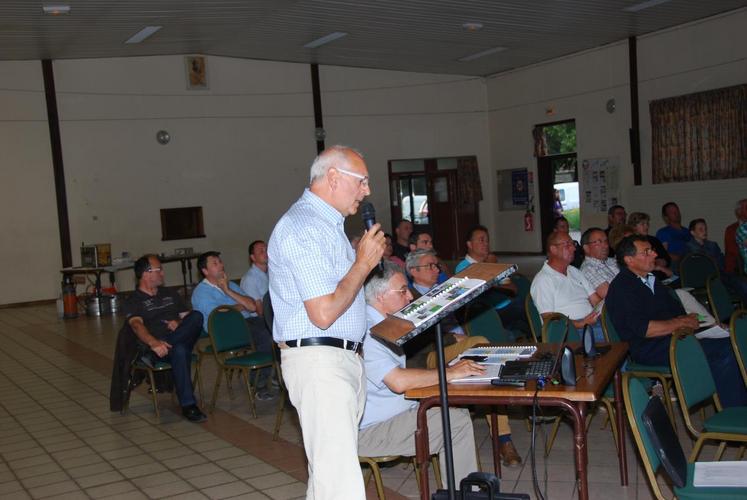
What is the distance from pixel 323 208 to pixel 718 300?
401 cm

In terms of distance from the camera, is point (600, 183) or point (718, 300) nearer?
point (718, 300)

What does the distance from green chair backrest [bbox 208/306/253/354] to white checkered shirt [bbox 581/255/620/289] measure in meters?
2.48

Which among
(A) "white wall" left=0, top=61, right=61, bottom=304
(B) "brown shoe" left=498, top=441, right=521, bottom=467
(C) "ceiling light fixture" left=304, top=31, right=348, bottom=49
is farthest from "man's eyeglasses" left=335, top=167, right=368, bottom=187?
(A) "white wall" left=0, top=61, right=61, bottom=304

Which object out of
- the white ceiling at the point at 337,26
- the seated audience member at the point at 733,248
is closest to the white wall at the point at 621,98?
the white ceiling at the point at 337,26

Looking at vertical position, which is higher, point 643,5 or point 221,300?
point 643,5

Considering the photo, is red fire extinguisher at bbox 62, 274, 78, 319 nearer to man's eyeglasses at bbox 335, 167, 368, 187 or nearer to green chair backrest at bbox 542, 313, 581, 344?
green chair backrest at bbox 542, 313, 581, 344

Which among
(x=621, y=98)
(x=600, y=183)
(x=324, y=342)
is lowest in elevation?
(x=324, y=342)

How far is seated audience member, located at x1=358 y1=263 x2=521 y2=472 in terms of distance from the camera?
312 centimetres

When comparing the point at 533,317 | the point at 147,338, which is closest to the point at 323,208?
the point at 533,317

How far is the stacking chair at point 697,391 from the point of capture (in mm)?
3141

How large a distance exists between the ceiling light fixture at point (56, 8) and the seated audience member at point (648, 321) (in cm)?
835

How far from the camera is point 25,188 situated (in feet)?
43.7

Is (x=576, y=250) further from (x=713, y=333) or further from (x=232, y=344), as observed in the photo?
(x=232, y=344)

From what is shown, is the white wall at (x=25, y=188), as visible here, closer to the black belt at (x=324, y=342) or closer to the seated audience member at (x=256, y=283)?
the seated audience member at (x=256, y=283)
